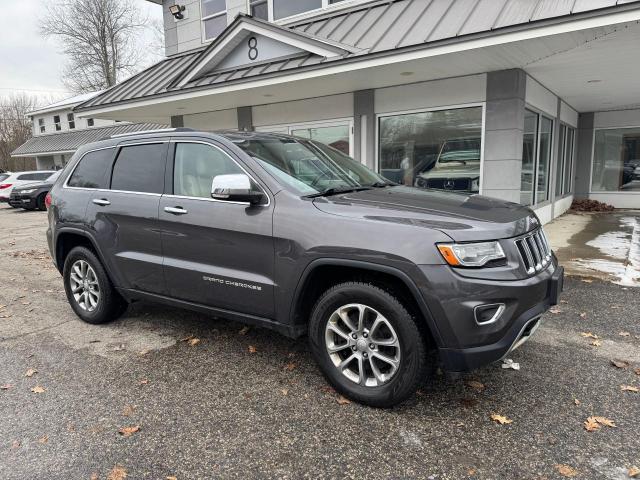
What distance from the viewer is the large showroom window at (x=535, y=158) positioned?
8.55 metres

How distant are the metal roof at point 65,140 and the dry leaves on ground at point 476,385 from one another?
1086 inches

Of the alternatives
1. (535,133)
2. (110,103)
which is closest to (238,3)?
(110,103)

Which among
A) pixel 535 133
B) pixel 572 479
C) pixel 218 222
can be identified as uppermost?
pixel 535 133

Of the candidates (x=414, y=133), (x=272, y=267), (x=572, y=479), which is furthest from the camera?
(x=414, y=133)

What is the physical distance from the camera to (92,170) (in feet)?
15.2

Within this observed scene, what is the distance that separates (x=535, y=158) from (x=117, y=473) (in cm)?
922

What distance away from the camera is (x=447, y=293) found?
268 cm

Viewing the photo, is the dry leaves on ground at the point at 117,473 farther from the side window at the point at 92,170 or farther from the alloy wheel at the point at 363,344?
the side window at the point at 92,170

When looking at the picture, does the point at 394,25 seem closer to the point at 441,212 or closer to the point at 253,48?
the point at 253,48

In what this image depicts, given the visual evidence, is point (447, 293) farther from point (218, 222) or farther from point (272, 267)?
point (218, 222)

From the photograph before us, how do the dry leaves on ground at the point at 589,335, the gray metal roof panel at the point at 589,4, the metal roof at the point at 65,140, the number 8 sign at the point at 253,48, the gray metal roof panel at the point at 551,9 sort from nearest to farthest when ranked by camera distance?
the dry leaves on ground at the point at 589,335 → the gray metal roof panel at the point at 589,4 → the gray metal roof panel at the point at 551,9 → the number 8 sign at the point at 253,48 → the metal roof at the point at 65,140

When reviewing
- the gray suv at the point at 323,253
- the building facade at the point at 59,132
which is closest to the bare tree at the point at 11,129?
the building facade at the point at 59,132

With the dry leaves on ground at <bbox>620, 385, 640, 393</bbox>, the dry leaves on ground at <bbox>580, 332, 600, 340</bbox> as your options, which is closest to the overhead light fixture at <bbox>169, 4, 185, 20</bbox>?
the dry leaves on ground at <bbox>580, 332, 600, 340</bbox>

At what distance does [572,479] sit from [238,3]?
11.8 metres
